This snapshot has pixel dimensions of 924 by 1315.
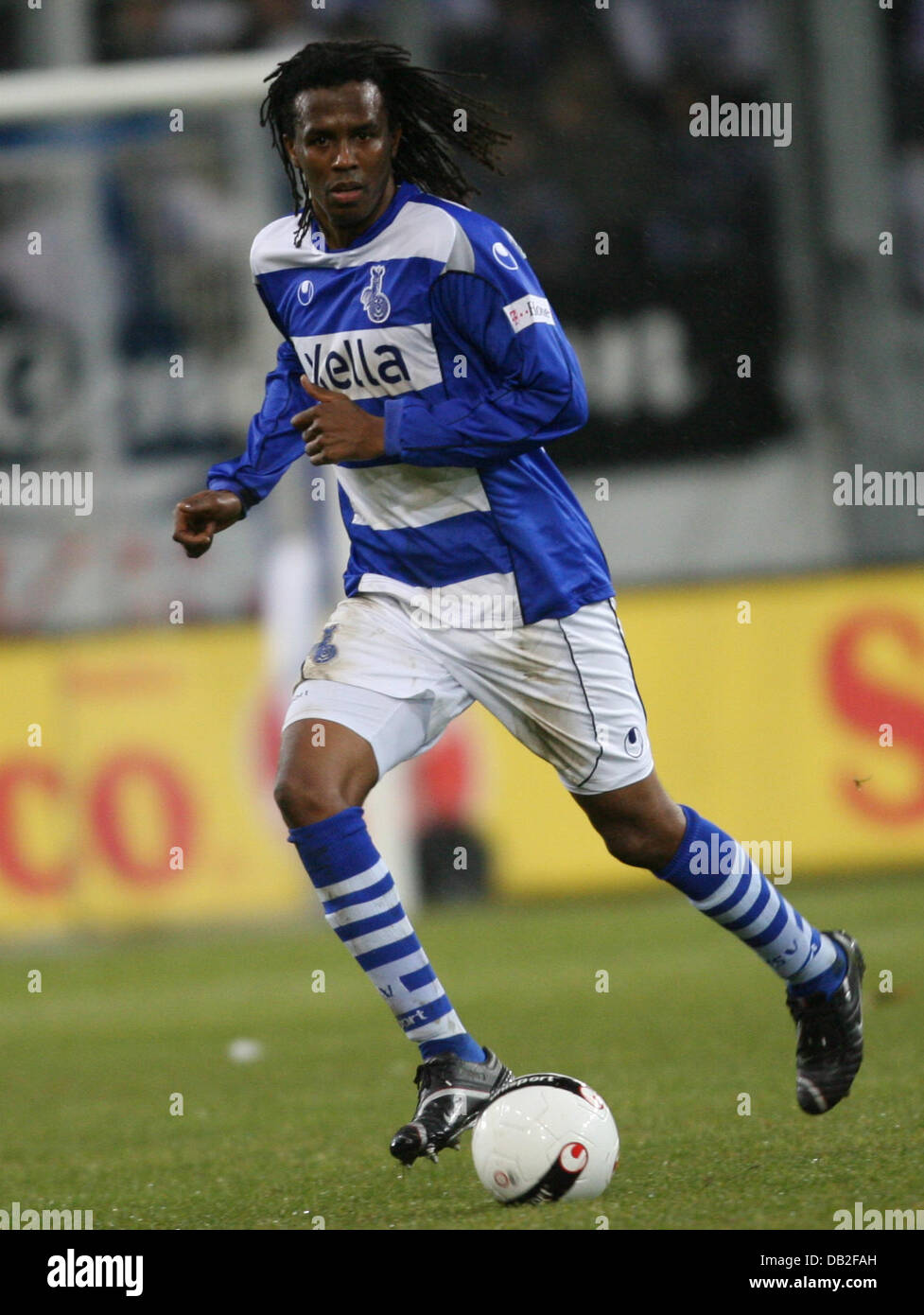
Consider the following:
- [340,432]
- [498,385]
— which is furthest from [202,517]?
[498,385]

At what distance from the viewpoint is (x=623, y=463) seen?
48.9 feet

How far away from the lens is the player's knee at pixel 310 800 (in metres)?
4.10

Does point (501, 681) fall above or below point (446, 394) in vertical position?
below

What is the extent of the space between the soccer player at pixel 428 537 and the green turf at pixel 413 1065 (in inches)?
13.4

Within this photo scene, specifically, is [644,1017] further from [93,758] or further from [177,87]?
[177,87]

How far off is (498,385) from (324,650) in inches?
26.7

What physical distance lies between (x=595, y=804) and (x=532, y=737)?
0.65 feet

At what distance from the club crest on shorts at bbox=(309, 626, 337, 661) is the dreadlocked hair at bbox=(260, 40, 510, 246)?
86cm

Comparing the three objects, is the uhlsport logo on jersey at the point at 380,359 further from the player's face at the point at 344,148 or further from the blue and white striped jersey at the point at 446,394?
the player's face at the point at 344,148

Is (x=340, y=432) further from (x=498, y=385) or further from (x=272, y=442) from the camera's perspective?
(x=272, y=442)

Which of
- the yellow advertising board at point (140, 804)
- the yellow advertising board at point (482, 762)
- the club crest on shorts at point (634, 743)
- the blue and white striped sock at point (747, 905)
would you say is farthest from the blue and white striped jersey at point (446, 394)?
the yellow advertising board at point (140, 804)

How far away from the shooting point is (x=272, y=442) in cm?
462

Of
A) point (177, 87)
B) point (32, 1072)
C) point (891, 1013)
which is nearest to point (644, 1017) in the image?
point (891, 1013)

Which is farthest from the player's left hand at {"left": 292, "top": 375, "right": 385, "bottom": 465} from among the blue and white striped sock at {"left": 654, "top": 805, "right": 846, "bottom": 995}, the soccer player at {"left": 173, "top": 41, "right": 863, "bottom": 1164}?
the blue and white striped sock at {"left": 654, "top": 805, "right": 846, "bottom": 995}
